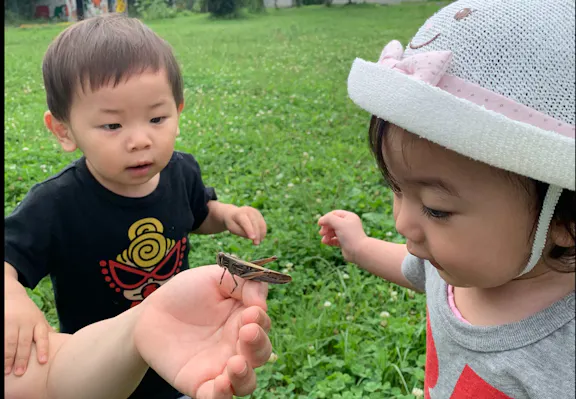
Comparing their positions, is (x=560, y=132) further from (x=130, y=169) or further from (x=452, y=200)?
(x=130, y=169)

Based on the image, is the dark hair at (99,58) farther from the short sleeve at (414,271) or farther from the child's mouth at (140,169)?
the short sleeve at (414,271)

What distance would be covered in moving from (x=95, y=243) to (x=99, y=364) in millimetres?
488

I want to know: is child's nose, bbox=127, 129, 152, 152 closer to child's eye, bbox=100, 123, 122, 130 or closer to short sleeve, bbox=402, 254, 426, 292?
child's eye, bbox=100, 123, 122, 130

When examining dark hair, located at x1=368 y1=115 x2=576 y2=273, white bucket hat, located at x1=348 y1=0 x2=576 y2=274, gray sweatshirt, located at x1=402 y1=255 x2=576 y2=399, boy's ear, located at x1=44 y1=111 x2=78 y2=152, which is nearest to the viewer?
white bucket hat, located at x1=348 y1=0 x2=576 y2=274

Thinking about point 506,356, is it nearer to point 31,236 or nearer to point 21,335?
point 21,335

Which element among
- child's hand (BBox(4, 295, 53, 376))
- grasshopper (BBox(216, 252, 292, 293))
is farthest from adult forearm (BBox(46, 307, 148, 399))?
grasshopper (BBox(216, 252, 292, 293))

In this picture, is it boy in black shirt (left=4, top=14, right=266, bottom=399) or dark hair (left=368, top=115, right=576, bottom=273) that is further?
boy in black shirt (left=4, top=14, right=266, bottom=399)

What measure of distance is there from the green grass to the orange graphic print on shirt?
0.58 meters

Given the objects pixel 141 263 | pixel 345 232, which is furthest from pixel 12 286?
pixel 345 232

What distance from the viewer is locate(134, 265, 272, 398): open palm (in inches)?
44.3

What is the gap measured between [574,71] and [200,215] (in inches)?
54.7

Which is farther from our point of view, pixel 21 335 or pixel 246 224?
pixel 246 224

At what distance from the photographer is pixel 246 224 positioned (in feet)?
6.44

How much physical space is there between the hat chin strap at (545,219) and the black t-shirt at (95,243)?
3.73ft
